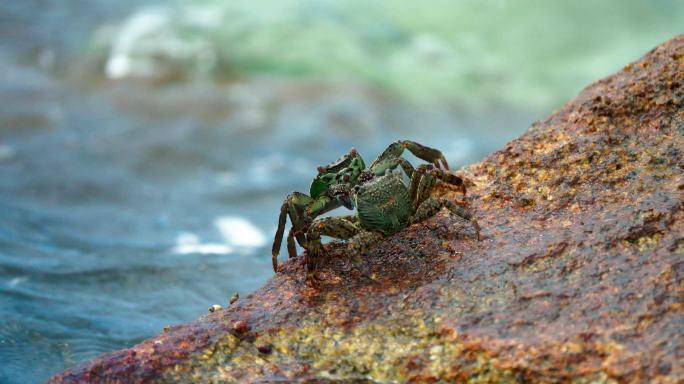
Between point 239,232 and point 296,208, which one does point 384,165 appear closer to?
point 296,208

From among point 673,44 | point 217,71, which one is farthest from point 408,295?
point 217,71

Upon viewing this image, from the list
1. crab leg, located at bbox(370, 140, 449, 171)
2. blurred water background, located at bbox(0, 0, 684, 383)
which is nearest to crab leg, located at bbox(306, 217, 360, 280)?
crab leg, located at bbox(370, 140, 449, 171)

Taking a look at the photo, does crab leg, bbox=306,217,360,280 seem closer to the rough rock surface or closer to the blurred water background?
the rough rock surface

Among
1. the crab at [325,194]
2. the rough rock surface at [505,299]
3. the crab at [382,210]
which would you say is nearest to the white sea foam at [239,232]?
the crab at [325,194]

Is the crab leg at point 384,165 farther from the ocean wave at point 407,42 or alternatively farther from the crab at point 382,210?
the ocean wave at point 407,42

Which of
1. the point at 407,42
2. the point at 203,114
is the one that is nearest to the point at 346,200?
the point at 203,114

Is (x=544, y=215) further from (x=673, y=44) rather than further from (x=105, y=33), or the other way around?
(x=105, y=33)

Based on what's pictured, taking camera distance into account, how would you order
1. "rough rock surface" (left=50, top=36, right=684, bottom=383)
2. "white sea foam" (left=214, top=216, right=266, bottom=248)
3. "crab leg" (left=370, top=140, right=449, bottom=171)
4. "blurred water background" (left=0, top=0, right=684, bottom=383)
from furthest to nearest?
"white sea foam" (left=214, top=216, right=266, bottom=248)
"blurred water background" (left=0, top=0, right=684, bottom=383)
"crab leg" (left=370, top=140, right=449, bottom=171)
"rough rock surface" (left=50, top=36, right=684, bottom=383)
